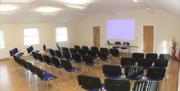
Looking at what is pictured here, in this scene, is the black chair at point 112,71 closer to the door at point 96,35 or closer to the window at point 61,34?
the door at point 96,35

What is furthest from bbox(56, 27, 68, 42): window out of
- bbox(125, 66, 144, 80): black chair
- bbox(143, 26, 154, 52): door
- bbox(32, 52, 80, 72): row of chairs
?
bbox(125, 66, 144, 80): black chair

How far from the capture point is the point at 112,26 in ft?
47.1

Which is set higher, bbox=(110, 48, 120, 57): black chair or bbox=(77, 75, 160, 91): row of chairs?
bbox=(110, 48, 120, 57): black chair

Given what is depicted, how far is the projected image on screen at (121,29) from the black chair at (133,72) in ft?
24.9

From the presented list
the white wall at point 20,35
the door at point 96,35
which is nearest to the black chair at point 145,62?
the door at point 96,35

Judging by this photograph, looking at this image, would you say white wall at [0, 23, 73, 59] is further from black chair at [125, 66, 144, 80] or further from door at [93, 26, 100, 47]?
black chair at [125, 66, 144, 80]

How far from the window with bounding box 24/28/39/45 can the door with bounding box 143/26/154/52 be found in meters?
7.96

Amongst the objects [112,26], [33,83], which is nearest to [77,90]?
[33,83]

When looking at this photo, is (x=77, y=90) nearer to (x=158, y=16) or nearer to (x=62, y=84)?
(x=62, y=84)

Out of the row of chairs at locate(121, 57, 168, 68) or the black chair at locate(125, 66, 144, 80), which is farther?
the row of chairs at locate(121, 57, 168, 68)

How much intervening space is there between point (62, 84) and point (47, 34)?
8829mm

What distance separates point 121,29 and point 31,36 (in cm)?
674

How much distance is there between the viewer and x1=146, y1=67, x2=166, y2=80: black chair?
561cm

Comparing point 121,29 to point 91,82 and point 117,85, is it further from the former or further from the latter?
point 117,85
